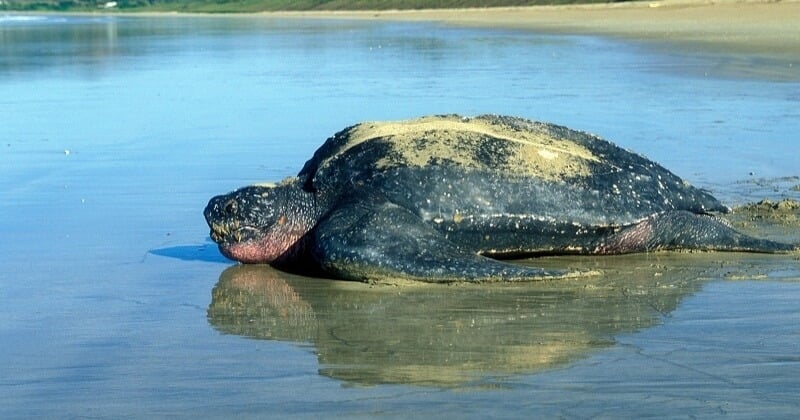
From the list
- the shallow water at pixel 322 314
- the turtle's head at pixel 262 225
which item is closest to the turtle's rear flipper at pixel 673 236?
the shallow water at pixel 322 314

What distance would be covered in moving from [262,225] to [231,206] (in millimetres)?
200

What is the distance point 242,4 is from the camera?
121875 millimetres

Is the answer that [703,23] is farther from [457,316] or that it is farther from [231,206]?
[457,316]

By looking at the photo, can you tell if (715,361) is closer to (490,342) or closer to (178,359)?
(490,342)

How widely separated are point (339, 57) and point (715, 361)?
23.5m

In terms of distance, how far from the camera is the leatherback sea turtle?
5.89 m

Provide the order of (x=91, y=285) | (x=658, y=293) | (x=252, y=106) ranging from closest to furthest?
(x=658, y=293) → (x=91, y=285) → (x=252, y=106)

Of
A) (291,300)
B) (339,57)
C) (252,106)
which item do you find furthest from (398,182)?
(339,57)

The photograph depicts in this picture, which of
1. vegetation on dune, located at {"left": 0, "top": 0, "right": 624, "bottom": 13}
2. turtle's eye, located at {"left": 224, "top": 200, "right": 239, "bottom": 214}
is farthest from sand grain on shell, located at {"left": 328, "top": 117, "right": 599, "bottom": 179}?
vegetation on dune, located at {"left": 0, "top": 0, "right": 624, "bottom": 13}

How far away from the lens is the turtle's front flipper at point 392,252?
18.1 ft

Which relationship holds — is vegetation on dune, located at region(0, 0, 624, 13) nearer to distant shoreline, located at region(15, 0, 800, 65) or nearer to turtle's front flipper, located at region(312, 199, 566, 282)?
distant shoreline, located at region(15, 0, 800, 65)

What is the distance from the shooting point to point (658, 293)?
5.27m

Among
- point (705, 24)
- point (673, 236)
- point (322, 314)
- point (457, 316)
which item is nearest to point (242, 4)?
point (705, 24)

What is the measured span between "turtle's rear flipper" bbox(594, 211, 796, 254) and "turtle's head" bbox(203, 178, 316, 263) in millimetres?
1622
